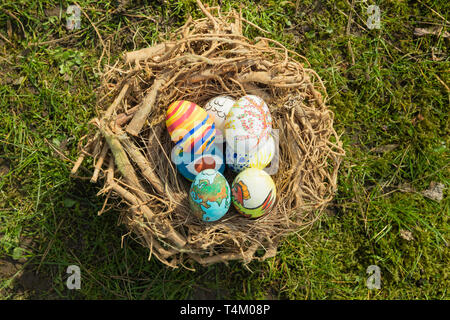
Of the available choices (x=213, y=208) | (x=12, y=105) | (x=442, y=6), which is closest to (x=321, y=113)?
(x=213, y=208)

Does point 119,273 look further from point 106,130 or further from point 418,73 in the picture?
point 418,73

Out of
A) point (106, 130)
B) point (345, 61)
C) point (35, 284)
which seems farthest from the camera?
point (345, 61)

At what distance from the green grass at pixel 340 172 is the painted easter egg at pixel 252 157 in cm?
68

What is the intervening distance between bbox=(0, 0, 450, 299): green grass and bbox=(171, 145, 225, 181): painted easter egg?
64 cm

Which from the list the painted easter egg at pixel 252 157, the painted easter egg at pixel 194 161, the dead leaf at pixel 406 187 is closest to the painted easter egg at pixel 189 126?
the painted easter egg at pixel 194 161

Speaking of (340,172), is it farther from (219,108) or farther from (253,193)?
(219,108)

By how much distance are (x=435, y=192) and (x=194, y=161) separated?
70.4 inches

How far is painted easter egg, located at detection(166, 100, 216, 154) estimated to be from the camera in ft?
6.47

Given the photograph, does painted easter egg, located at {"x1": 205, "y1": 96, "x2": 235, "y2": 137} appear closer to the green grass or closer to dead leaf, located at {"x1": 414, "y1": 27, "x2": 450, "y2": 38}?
the green grass

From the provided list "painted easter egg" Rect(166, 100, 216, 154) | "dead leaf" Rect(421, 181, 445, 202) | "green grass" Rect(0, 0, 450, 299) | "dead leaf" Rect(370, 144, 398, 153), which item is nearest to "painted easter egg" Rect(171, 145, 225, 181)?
"painted easter egg" Rect(166, 100, 216, 154)

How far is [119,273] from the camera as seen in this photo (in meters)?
2.39

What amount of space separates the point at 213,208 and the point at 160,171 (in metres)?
0.38

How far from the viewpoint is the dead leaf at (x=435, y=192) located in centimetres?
259

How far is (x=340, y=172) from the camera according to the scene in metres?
2.52
